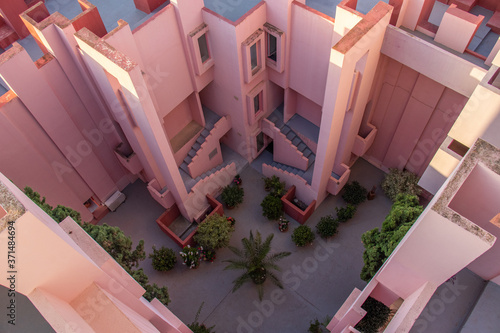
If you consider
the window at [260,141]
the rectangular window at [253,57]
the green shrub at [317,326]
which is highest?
the rectangular window at [253,57]

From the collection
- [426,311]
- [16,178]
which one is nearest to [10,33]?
[16,178]

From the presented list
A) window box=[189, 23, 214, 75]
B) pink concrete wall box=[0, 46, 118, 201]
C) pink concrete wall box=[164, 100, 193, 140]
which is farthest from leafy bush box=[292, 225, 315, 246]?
pink concrete wall box=[0, 46, 118, 201]

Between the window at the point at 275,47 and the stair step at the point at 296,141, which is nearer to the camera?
the window at the point at 275,47

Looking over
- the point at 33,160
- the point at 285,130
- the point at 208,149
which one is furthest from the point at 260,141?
the point at 33,160

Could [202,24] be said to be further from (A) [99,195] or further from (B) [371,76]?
(A) [99,195]

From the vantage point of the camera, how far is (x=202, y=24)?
50.5ft

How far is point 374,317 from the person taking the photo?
14727mm

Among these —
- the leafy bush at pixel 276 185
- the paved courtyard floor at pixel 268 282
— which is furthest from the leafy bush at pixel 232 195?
the leafy bush at pixel 276 185

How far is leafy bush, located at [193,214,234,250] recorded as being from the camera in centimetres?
1791

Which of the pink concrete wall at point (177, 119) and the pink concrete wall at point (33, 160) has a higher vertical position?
the pink concrete wall at point (177, 119)

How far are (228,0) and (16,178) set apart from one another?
10.6m

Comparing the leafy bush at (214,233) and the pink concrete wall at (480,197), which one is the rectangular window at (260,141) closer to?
the leafy bush at (214,233)

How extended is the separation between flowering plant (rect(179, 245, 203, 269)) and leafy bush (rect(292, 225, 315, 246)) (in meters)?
4.47

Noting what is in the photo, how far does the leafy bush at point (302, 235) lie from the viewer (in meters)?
18.2
